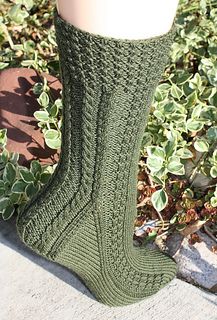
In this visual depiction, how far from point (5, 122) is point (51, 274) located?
17.1 inches

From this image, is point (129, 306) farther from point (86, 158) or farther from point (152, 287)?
point (86, 158)

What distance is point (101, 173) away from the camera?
1.19 meters

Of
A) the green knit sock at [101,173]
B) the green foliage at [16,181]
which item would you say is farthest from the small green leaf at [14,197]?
the green knit sock at [101,173]

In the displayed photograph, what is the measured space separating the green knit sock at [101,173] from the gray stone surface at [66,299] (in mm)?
24

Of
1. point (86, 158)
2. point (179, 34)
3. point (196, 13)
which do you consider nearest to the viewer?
point (86, 158)

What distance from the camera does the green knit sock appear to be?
1.05 m

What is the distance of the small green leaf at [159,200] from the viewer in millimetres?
1519

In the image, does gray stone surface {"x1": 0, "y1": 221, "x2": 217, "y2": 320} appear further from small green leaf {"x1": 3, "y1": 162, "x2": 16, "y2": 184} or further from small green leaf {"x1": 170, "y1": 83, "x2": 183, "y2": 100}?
small green leaf {"x1": 170, "y1": 83, "x2": 183, "y2": 100}

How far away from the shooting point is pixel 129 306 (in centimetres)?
141

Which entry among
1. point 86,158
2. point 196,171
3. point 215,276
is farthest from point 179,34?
point 86,158

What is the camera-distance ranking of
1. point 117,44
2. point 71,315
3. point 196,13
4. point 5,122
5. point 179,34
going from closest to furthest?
point 117,44 < point 71,315 < point 5,122 < point 179,34 < point 196,13

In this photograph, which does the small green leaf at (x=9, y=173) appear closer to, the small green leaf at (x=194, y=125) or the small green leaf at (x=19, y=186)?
the small green leaf at (x=19, y=186)

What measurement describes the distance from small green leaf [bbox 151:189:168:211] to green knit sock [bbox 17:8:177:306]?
0.36 feet

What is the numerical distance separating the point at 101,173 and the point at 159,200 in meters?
0.36
